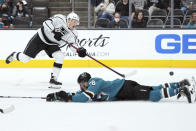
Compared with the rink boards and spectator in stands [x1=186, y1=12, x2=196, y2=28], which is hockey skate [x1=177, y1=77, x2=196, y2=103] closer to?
the rink boards

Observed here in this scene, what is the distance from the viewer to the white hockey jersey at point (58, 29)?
621 centimetres

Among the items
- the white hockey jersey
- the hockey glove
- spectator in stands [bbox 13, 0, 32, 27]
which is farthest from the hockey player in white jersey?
spectator in stands [bbox 13, 0, 32, 27]

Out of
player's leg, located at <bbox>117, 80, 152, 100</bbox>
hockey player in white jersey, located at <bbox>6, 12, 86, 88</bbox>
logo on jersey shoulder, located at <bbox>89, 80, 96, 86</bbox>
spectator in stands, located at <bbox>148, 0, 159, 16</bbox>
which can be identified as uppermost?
spectator in stands, located at <bbox>148, 0, 159, 16</bbox>

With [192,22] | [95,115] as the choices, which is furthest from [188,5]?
[95,115]

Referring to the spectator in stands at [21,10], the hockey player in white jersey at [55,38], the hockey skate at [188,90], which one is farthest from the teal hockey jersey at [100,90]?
the spectator in stands at [21,10]

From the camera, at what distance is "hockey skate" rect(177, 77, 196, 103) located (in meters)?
4.46

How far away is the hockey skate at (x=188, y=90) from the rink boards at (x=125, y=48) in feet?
12.0

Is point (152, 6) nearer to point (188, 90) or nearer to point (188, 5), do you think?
point (188, 5)

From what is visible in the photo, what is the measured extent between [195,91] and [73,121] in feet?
4.76

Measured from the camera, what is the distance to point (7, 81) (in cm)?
700

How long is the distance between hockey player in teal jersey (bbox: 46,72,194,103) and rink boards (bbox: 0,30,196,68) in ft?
11.3

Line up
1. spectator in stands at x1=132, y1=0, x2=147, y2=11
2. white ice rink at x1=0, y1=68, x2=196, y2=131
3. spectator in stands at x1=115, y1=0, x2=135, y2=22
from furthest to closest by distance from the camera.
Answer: spectator in stands at x1=132, y1=0, x2=147, y2=11
spectator in stands at x1=115, y1=0, x2=135, y2=22
white ice rink at x1=0, y1=68, x2=196, y2=131

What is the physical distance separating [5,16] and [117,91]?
5.10 metres

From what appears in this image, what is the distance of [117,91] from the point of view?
469cm
